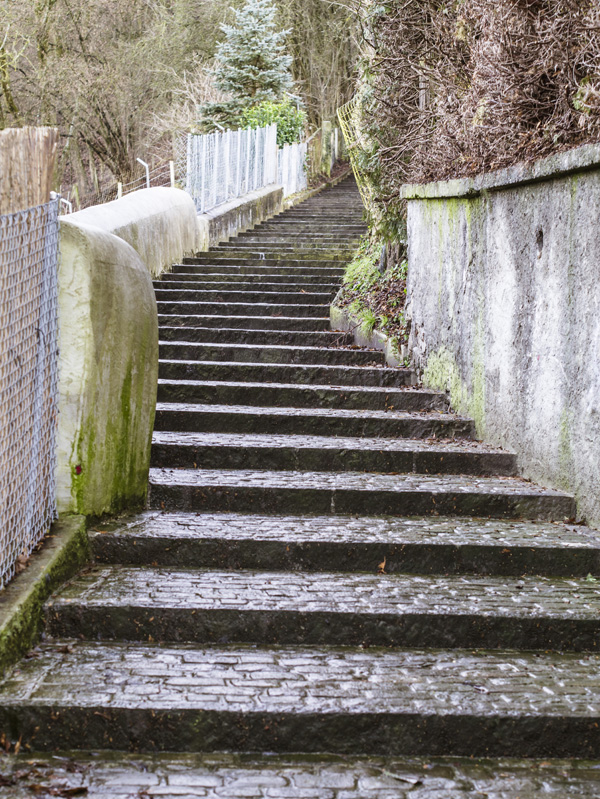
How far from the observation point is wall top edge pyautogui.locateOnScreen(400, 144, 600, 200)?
411 centimetres

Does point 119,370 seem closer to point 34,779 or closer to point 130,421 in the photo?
point 130,421

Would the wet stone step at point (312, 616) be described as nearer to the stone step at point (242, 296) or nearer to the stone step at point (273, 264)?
the stone step at point (242, 296)

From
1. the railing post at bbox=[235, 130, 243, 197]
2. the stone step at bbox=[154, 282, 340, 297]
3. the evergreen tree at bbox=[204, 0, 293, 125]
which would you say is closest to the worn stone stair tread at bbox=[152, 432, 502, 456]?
the stone step at bbox=[154, 282, 340, 297]

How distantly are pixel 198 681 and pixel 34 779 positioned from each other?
66 centimetres

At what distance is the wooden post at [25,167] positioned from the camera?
3.07 metres

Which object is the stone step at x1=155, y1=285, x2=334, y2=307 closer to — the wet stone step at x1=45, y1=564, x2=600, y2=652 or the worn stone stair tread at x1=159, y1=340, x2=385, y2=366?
the worn stone stair tread at x1=159, y1=340, x2=385, y2=366

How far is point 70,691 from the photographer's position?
2.93m

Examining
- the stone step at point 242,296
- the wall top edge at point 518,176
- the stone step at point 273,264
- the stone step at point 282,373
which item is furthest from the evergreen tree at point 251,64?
the stone step at point 282,373

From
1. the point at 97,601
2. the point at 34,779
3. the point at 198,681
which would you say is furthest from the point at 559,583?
the point at 34,779

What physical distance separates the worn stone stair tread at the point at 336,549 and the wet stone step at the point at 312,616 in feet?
0.76

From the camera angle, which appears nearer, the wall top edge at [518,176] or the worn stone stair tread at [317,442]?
the wall top edge at [518,176]

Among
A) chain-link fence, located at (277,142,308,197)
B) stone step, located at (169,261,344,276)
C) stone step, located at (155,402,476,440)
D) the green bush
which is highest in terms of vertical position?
the green bush

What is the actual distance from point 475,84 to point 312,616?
3.97 m

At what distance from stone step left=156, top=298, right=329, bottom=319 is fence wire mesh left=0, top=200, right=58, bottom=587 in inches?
188
